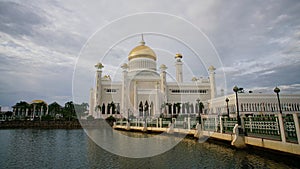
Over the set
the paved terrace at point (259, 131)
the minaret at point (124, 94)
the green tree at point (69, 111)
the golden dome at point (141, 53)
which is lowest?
the paved terrace at point (259, 131)

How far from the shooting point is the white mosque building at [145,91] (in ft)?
132

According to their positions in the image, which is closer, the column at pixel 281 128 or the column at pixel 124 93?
the column at pixel 281 128

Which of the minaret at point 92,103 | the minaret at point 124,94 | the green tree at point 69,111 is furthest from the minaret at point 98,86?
the minaret at point 124,94

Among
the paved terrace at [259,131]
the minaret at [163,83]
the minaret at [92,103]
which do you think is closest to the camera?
the paved terrace at [259,131]

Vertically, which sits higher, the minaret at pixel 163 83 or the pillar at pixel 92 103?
the minaret at pixel 163 83

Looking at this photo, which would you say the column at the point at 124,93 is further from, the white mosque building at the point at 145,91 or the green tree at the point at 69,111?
the green tree at the point at 69,111

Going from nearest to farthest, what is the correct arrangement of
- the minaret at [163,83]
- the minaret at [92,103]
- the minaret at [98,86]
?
the minaret at [98,86], the minaret at [163,83], the minaret at [92,103]

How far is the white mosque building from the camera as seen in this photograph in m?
40.1

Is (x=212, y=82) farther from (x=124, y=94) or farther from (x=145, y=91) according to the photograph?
(x=124, y=94)

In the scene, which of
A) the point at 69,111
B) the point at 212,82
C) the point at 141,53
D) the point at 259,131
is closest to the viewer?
the point at 259,131

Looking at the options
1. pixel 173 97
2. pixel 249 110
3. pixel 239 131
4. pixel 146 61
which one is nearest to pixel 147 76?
pixel 146 61

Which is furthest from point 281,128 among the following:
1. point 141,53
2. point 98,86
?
point 141,53

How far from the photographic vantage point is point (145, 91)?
41531 mm

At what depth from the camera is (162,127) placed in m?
17.7
